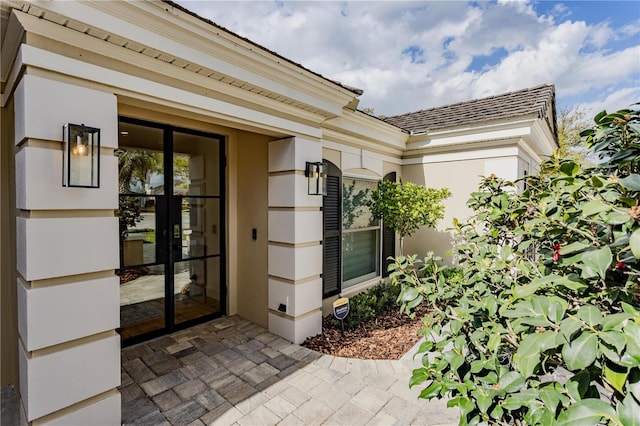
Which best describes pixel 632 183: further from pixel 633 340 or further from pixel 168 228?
pixel 168 228

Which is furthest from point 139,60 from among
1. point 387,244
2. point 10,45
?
point 387,244

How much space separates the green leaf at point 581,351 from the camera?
0.95m

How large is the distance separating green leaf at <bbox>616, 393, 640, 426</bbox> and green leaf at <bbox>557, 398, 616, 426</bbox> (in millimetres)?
23

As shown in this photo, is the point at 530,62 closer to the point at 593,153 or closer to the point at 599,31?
the point at 599,31

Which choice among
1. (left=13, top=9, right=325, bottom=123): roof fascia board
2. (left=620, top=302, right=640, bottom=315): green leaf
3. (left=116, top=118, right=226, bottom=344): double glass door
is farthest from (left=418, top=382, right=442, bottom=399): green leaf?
(left=116, top=118, right=226, bottom=344): double glass door

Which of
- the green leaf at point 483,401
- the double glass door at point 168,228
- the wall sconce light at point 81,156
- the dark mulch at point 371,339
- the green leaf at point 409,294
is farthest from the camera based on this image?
the dark mulch at point 371,339

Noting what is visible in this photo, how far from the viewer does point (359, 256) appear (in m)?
6.34

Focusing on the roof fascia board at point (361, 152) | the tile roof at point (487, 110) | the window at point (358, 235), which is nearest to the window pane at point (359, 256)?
the window at point (358, 235)

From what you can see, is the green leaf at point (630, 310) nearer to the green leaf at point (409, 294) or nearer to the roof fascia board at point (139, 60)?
the green leaf at point (409, 294)

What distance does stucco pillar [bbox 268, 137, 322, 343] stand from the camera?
4.36 metres

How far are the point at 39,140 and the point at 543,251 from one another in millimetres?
3571

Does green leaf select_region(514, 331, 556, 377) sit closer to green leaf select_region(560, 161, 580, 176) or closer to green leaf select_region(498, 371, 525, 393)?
green leaf select_region(498, 371, 525, 393)

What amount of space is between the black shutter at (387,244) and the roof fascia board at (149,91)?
3.45m

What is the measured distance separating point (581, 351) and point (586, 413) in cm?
20
